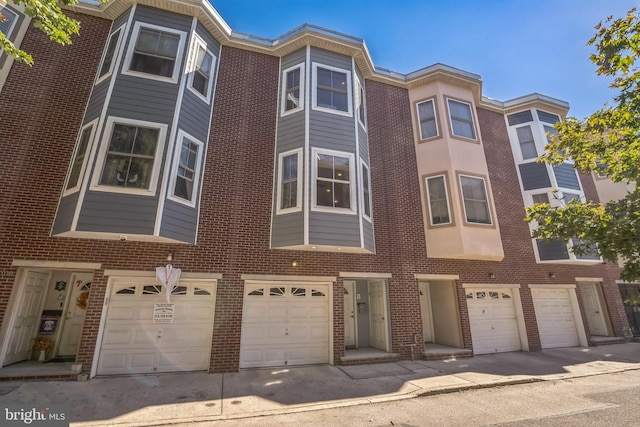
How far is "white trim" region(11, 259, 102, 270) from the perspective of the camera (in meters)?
7.20

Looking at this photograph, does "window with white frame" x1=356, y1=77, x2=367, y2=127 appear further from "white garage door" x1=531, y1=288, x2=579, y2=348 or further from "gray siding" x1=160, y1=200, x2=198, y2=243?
"white garage door" x1=531, y1=288, x2=579, y2=348

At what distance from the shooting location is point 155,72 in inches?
348

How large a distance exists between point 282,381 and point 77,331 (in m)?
6.24

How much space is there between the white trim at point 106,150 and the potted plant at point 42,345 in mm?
4564

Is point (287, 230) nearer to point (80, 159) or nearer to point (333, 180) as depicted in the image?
point (333, 180)

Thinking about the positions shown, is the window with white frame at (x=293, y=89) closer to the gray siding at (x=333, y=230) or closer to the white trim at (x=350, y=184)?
the white trim at (x=350, y=184)

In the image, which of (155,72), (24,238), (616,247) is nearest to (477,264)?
(616,247)

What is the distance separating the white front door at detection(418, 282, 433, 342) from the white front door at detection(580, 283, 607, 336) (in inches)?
328

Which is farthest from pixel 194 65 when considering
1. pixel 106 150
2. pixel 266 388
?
pixel 266 388

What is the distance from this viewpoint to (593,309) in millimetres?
13859

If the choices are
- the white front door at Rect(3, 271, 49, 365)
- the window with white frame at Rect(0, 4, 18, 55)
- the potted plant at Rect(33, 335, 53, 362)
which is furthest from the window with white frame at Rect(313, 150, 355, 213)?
the window with white frame at Rect(0, 4, 18, 55)

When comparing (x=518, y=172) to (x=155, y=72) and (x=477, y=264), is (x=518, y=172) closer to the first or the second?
(x=477, y=264)

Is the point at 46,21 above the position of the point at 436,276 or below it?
above

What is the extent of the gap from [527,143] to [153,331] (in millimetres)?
17079
